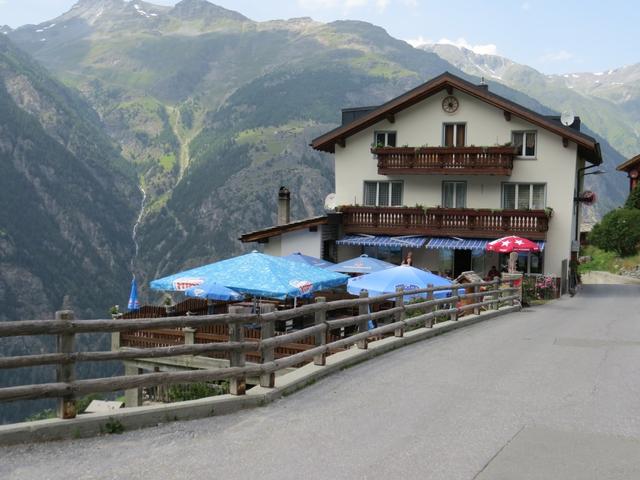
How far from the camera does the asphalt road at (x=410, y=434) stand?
6.66 meters

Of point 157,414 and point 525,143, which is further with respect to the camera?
point 525,143

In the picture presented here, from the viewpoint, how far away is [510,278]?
86.6 ft

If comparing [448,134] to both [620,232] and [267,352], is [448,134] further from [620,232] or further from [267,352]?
Result: [267,352]

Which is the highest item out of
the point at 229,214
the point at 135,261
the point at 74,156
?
the point at 74,156

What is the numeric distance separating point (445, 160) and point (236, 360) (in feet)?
93.0

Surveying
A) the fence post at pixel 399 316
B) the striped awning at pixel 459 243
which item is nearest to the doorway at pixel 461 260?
the striped awning at pixel 459 243

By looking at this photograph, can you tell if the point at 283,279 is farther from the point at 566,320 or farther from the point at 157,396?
the point at 566,320

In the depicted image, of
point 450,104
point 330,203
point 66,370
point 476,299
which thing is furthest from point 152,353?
point 330,203

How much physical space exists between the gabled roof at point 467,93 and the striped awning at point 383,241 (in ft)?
19.1

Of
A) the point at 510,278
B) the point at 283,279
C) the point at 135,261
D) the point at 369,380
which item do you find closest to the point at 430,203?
the point at 510,278

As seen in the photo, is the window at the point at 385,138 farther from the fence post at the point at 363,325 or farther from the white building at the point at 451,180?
the fence post at the point at 363,325

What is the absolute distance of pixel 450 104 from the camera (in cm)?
3716

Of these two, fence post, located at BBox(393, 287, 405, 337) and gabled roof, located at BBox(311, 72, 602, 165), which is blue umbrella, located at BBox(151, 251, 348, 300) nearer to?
fence post, located at BBox(393, 287, 405, 337)

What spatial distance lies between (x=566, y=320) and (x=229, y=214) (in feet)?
443
